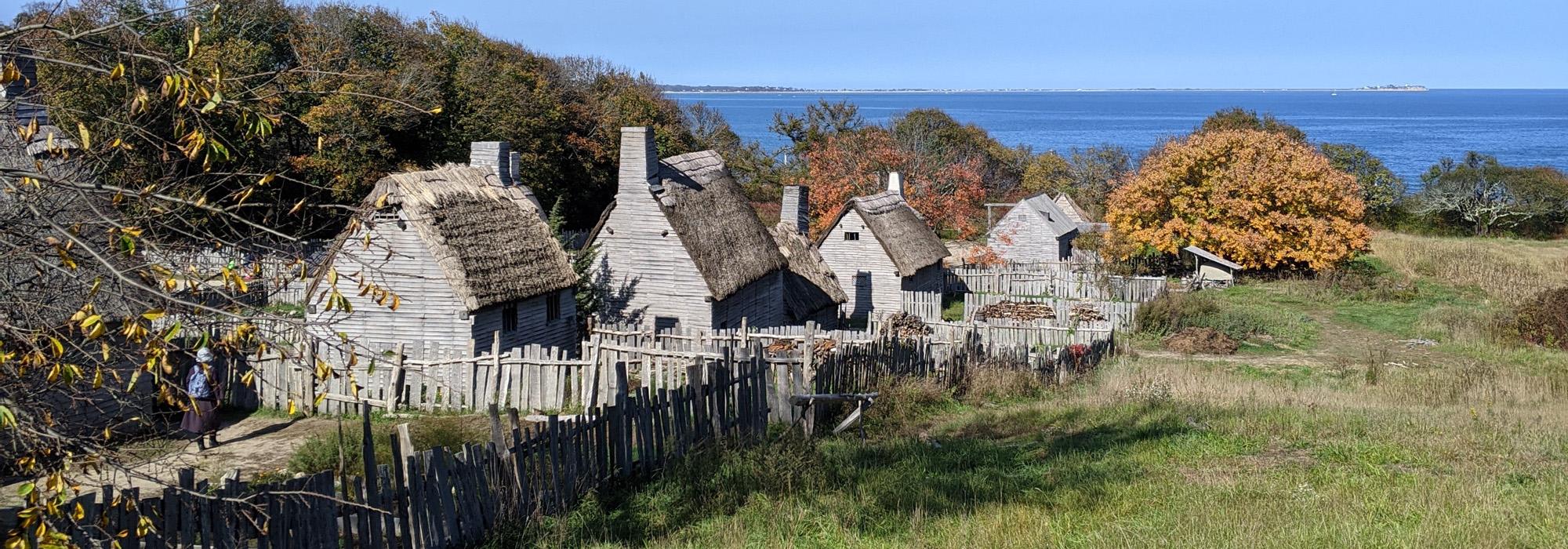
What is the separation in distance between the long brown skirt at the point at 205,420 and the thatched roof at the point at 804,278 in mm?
14835

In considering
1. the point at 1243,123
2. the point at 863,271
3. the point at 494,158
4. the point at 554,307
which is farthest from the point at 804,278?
the point at 1243,123

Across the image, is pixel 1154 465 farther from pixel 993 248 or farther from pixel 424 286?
pixel 993 248

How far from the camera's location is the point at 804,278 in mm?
30812

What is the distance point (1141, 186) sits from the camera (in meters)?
46.1

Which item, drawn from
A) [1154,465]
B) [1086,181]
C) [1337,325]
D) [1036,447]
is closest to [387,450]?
[1036,447]

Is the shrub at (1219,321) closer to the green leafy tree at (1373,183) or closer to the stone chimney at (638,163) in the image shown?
the stone chimney at (638,163)

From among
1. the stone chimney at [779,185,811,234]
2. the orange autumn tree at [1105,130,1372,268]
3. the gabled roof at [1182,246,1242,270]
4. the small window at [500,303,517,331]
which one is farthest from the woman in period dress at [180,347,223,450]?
the gabled roof at [1182,246,1242,270]

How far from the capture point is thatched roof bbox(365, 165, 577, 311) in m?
20.7

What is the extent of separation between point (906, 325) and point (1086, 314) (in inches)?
265

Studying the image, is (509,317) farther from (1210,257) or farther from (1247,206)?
(1247,206)

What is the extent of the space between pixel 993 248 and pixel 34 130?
43672 mm

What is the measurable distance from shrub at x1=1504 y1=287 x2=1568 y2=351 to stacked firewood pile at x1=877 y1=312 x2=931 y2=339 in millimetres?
14605

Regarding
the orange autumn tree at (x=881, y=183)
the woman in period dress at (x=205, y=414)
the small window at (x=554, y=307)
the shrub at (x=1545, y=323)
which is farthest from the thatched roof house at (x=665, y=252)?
the orange autumn tree at (x=881, y=183)

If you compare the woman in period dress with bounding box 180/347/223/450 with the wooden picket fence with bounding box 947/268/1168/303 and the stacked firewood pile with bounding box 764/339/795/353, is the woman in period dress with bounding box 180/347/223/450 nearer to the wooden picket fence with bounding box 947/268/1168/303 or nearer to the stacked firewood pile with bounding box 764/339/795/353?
the stacked firewood pile with bounding box 764/339/795/353
